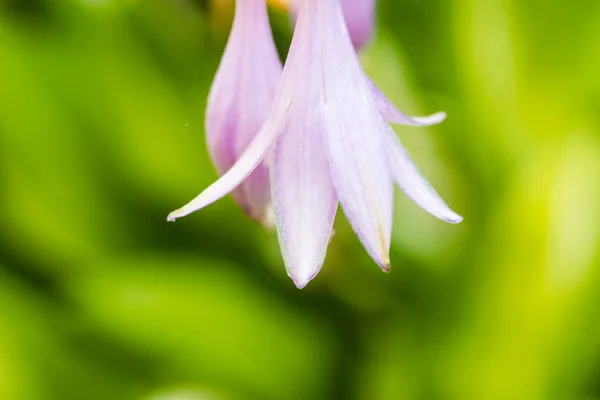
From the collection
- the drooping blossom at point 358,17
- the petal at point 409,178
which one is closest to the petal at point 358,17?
the drooping blossom at point 358,17

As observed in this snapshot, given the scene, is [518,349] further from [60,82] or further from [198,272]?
[60,82]

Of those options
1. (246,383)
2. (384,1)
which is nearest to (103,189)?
(246,383)

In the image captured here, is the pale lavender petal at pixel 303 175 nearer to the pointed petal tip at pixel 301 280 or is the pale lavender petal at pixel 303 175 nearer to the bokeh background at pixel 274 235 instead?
the pointed petal tip at pixel 301 280

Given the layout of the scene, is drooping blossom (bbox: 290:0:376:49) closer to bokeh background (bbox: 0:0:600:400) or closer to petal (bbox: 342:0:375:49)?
petal (bbox: 342:0:375:49)

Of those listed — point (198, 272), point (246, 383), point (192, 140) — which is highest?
point (192, 140)

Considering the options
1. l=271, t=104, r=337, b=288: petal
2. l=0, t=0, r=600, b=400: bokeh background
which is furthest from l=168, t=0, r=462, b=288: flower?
l=0, t=0, r=600, b=400: bokeh background
